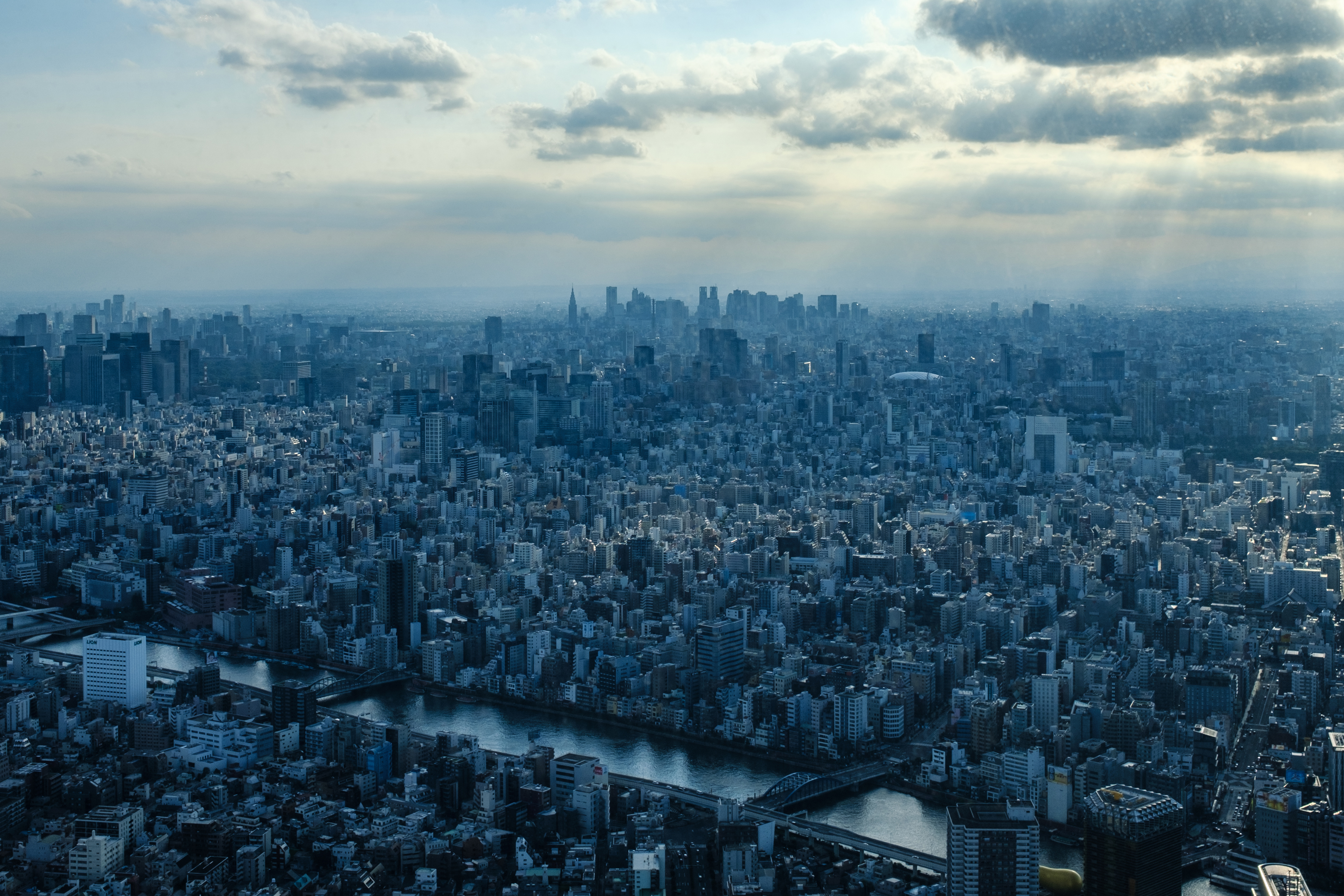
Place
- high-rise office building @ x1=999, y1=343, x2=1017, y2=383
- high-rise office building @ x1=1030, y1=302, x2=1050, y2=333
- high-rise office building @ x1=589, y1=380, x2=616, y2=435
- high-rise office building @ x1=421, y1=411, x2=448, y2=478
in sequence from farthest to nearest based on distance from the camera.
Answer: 1. high-rise office building @ x1=1030, y1=302, x2=1050, y2=333
2. high-rise office building @ x1=999, y1=343, x2=1017, y2=383
3. high-rise office building @ x1=589, y1=380, x2=616, y2=435
4. high-rise office building @ x1=421, y1=411, x2=448, y2=478

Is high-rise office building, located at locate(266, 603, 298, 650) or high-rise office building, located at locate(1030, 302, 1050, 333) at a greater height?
high-rise office building, located at locate(1030, 302, 1050, 333)

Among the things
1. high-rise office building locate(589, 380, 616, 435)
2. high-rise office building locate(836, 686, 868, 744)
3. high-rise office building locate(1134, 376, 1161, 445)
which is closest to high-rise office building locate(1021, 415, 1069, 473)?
high-rise office building locate(1134, 376, 1161, 445)

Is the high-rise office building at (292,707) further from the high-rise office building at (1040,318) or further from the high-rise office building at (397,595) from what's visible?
the high-rise office building at (1040,318)

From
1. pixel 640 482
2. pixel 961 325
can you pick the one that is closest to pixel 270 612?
pixel 640 482

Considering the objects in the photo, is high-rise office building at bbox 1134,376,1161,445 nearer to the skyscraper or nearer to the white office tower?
the skyscraper

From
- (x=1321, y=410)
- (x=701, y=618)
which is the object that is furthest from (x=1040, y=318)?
(x=701, y=618)

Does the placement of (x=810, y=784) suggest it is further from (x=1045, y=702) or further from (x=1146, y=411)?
(x=1146, y=411)
